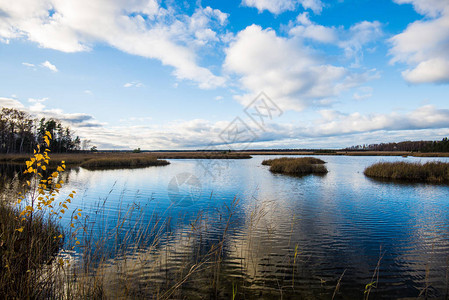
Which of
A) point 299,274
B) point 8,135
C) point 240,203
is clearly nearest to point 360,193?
point 240,203

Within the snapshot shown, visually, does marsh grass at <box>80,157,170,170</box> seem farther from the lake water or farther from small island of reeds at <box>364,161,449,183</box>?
small island of reeds at <box>364,161,449,183</box>

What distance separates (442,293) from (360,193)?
13.5 metres

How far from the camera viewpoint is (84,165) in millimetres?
40219

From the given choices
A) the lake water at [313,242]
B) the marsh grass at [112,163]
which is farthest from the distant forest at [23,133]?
the lake water at [313,242]

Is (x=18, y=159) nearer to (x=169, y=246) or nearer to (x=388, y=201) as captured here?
(x=169, y=246)

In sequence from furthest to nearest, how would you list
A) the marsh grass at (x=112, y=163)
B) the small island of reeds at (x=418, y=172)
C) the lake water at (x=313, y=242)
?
the marsh grass at (x=112, y=163)
the small island of reeds at (x=418, y=172)
the lake water at (x=313, y=242)

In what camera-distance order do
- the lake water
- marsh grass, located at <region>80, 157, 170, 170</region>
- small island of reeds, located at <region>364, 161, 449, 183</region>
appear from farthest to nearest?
marsh grass, located at <region>80, 157, 170, 170</region> → small island of reeds, located at <region>364, 161, 449, 183</region> → the lake water

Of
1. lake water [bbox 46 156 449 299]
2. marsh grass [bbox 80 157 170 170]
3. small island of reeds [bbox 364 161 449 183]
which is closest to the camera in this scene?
lake water [bbox 46 156 449 299]

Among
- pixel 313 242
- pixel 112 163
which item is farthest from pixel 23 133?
pixel 313 242

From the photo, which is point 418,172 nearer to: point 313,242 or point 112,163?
point 313,242

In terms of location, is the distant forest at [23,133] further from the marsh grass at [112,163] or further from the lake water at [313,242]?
the lake water at [313,242]

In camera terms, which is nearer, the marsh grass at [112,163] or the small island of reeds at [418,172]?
the small island of reeds at [418,172]

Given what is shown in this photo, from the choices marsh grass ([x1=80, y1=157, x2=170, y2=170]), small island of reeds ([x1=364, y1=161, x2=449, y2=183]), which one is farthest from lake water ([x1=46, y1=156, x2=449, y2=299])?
marsh grass ([x1=80, y1=157, x2=170, y2=170])

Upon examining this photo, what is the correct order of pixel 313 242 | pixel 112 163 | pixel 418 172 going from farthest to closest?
pixel 112 163
pixel 418 172
pixel 313 242
